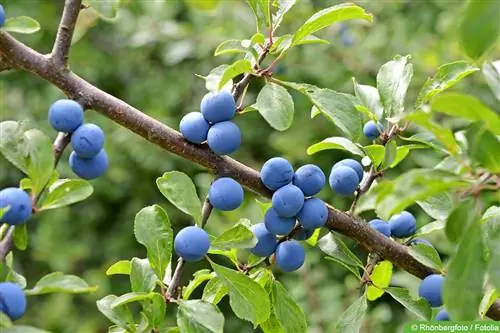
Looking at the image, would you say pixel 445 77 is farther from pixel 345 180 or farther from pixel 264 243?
pixel 264 243

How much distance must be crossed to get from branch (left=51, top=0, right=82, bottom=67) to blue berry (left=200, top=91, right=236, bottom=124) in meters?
0.19

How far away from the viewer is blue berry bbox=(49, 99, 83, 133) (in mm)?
952

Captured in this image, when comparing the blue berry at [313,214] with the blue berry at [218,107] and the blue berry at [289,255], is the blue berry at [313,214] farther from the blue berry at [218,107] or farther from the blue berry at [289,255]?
the blue berry at [218,107]

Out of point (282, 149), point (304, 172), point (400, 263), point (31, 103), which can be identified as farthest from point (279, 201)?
point (31, 103)

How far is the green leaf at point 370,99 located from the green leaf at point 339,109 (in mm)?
94

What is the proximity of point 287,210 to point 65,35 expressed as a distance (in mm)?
354

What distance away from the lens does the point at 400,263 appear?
1.02 m

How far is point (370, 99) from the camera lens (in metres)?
1.09

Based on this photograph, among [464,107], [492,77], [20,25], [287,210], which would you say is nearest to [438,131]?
[464,107]

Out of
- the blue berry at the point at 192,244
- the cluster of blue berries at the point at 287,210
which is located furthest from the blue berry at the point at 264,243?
the blue berry at the point at 192,244

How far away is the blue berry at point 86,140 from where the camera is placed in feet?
3.16

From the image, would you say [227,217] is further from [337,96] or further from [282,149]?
[337,96]

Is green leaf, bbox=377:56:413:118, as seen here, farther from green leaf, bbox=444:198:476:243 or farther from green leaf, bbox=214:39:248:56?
green leaf, bbox=444:198:476:243

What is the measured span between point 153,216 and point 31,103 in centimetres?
178
